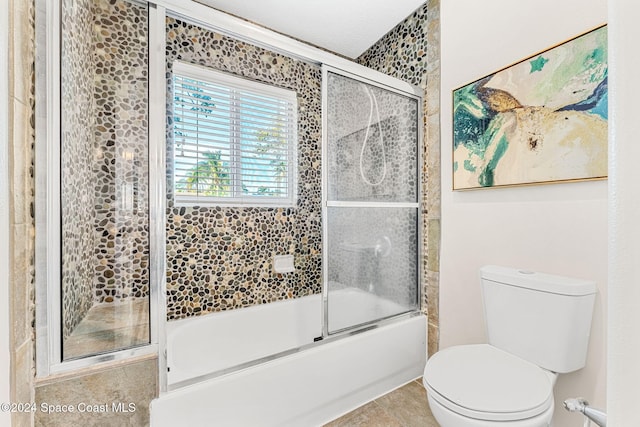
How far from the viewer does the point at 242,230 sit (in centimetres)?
231

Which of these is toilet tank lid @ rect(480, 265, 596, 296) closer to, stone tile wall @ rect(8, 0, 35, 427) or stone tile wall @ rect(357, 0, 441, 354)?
stone tile wall @ rect(357, 0, 441, 354)

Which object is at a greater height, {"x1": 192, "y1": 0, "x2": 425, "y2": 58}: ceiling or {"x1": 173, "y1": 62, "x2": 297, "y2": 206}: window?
{"x1": 192, "y1": 0, "x2": 425, "y2": 58}: ceiling

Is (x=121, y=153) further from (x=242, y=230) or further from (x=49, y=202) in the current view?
(x=242, y=230)

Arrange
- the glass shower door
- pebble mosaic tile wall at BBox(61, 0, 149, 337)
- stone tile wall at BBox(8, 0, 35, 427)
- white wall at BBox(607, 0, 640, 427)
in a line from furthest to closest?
the glass shower door < pebble mosaic tile wall at BBox(61, 0, 149, 337) < stone tile wall at BBox(8, 0, 35, 427) < white wall at BBox(607, 0, 640, 427)

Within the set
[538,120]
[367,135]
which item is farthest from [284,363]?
[538,120]

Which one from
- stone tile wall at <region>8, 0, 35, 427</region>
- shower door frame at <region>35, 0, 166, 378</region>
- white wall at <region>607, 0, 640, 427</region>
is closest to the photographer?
white wall at <region>607, 0, 640, 427</region>

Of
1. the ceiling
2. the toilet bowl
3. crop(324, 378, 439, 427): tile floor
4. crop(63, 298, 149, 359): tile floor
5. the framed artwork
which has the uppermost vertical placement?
the ceiling

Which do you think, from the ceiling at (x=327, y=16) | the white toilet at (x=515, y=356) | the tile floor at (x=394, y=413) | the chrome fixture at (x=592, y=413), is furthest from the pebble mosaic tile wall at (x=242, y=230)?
the chrome fixture at (x=592, y=413)

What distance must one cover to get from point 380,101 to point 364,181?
58cm

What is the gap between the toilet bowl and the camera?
1.04 meters

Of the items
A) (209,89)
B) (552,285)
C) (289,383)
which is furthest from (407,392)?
(209,89)

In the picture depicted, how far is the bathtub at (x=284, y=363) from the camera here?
1369 millimetres

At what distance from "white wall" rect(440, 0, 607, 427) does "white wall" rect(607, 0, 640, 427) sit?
57.6 inches

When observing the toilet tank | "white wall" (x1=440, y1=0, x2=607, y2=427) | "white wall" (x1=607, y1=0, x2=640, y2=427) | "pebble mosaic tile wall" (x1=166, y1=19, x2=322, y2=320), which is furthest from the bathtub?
"white wall" (x1=607, y1=0, x2=640, y2=427)
